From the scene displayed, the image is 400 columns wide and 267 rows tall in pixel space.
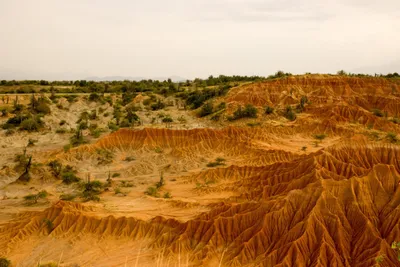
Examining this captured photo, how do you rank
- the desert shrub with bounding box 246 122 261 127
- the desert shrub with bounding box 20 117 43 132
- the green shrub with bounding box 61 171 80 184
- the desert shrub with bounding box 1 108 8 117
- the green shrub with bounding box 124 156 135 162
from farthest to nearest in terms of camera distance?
the desert shrub with bounding box 1 108 8 117, the desert shrub with bounding box 246 122 261 127, the desert shrub with bounding box 20 117 43 132, the green shrub with bounding box 124 156 135 162, the green shrub with bounding box 61 171 80 184

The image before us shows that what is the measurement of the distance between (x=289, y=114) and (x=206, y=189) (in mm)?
17277

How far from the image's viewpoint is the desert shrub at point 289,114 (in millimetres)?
33188

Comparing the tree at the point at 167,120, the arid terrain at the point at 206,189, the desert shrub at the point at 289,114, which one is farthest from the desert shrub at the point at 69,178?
the desert shrub at the point at 289,114

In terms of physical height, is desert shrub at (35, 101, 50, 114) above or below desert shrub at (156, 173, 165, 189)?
above

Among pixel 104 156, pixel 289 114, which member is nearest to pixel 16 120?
pixel 104 156

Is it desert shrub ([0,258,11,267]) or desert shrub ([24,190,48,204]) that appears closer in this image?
desert shrub ([0,258,11,267])

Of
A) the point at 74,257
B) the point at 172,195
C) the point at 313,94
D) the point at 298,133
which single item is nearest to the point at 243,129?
the point at 298,133

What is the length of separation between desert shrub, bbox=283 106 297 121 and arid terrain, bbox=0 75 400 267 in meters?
0.14

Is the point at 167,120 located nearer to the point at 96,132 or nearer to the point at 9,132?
the point at 96,132

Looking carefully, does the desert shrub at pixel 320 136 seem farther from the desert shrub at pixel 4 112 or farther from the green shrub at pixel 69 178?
the desert shrub at pixel 4 112

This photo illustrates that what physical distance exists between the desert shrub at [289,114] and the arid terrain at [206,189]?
139mm

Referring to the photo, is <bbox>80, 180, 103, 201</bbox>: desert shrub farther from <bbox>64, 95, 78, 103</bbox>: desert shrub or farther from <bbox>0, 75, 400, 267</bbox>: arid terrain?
<bbox>64, 95, 78, 103</bbox>: desert shrub

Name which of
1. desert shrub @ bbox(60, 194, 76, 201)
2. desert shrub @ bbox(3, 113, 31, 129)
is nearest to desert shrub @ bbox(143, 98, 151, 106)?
desert shrub @ bbox(3, 113, 31, 129)

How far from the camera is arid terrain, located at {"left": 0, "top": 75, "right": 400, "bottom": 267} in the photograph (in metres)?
12.3
